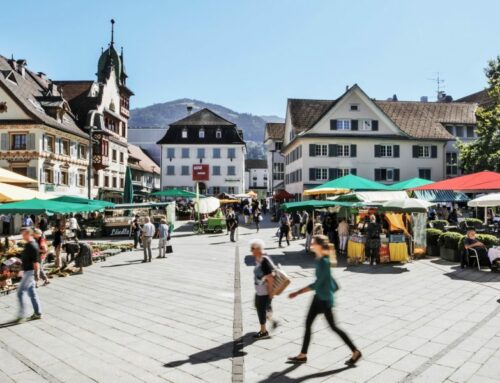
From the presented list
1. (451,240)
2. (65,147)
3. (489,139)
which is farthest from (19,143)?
(489,139)

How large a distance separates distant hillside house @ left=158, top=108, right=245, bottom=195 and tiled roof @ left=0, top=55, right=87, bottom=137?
22219 millimetres

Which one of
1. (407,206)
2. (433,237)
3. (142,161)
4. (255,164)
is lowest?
(433,237)

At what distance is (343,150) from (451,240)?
95.2 feet

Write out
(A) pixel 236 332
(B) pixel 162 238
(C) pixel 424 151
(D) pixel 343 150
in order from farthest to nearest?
(C) pixel 424 151, (D) pixel 343 150, (B) pixel 162 238, (A) pixel 236 332

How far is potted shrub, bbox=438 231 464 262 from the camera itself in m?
16.0

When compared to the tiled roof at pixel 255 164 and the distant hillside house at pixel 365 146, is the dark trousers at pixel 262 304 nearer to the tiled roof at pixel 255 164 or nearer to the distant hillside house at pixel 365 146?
the distant hillside house at pixel 365 146

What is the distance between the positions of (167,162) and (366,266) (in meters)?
50.9

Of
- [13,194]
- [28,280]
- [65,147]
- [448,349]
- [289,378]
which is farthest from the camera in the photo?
[65,147]

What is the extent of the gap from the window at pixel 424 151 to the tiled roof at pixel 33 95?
33882 mm

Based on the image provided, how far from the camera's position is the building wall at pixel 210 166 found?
62.9 metres

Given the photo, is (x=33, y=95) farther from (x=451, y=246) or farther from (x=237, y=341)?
(x=237, y=341)

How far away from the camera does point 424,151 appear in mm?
46000

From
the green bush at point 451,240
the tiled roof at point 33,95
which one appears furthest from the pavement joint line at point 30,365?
the tiled roof at point 33,95

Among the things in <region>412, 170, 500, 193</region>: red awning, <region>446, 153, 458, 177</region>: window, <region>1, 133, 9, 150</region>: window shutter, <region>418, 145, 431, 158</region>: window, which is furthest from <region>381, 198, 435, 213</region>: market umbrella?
<region>446, 153, 458, 177</region>: window
